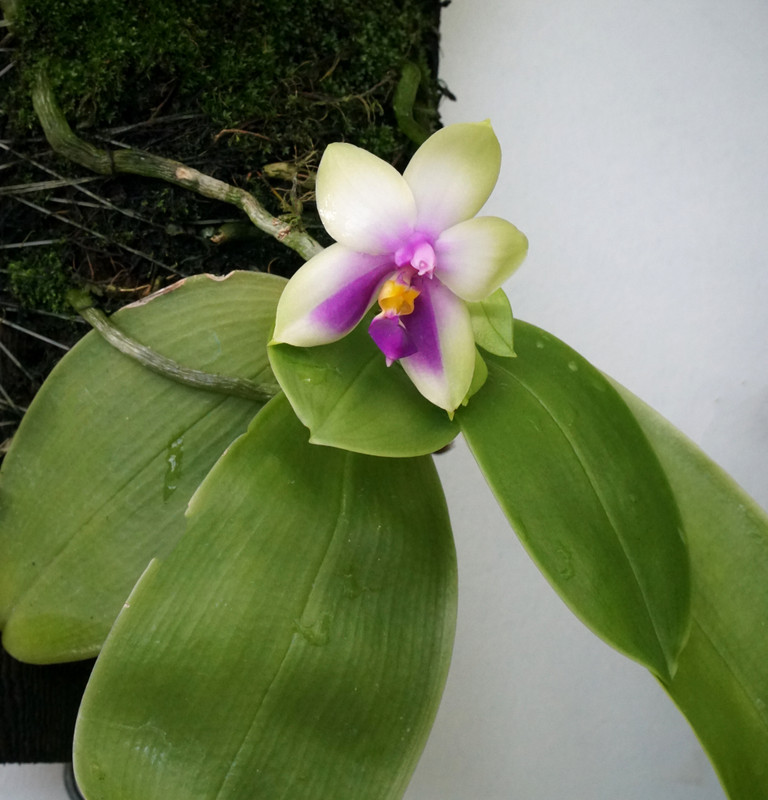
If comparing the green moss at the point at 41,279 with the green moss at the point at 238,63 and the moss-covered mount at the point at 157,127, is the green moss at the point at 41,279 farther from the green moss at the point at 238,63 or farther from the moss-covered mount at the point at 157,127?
Answer: the green moss at the point at 238,63

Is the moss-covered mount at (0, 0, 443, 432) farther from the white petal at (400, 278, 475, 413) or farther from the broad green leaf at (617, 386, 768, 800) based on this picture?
the broad green leaf at (617, 386, 768, 800)

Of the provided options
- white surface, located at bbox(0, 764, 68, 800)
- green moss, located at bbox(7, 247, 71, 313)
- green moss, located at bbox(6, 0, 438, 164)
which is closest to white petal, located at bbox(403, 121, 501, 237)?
green moss, located at bbox(6, 0, 438, 164)

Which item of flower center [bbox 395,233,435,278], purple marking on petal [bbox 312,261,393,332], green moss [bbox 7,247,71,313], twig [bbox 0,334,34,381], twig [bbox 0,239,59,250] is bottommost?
twig [bbox 0,334,34,381]

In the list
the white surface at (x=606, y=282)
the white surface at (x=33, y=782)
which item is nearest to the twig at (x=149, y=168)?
the white surface at (x=606, y=282)

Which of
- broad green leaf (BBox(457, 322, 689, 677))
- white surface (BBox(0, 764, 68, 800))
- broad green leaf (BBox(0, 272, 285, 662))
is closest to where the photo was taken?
broad green leaf (BBox(457, 322, 689, 677))

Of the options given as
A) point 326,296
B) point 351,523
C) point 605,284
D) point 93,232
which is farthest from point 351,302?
→ point 605,284
